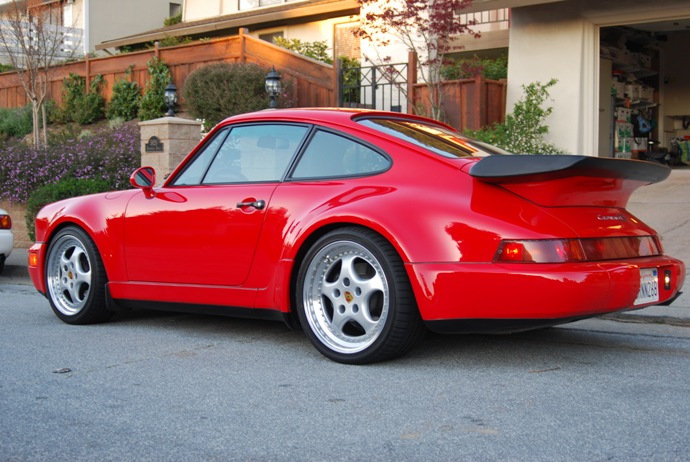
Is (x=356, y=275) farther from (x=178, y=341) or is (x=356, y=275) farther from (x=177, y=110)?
(x=177, y=110)

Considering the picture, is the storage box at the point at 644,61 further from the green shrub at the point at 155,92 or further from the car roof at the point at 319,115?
the car roof at the point at 319,115

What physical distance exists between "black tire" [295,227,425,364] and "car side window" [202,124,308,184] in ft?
2.48

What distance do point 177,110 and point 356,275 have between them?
16.3 metres

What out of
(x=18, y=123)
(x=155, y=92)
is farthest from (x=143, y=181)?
(x=18, y=123)

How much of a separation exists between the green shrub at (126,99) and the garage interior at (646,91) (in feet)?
36.2

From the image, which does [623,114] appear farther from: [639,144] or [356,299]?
[356,299]

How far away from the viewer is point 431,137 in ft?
17.3

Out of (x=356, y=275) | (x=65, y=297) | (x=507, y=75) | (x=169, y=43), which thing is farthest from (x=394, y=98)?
(x=356, y=275)

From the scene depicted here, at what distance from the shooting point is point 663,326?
6117 mm

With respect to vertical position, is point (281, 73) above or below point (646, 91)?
above

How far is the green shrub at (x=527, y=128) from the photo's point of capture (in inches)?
557

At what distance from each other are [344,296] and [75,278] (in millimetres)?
2527

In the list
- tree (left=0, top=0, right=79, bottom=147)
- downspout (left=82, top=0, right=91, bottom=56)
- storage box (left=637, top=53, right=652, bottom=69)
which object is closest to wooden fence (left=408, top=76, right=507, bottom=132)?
storage box (left=637, top=53, right=652, bottom=69)

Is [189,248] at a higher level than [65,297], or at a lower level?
higher
